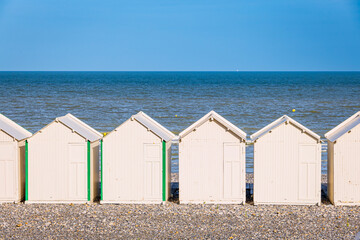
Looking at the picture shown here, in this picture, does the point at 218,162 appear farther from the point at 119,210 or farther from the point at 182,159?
the point at 119,210

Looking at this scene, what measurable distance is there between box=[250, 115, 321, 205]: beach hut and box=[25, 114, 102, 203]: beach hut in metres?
3.59

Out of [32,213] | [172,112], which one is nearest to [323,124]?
[172,112]

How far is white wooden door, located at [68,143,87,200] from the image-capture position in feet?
37.8

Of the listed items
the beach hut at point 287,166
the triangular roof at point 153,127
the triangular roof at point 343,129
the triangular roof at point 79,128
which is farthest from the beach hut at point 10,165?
the triangular roof at point 343,129

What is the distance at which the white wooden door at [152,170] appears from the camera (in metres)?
11.5

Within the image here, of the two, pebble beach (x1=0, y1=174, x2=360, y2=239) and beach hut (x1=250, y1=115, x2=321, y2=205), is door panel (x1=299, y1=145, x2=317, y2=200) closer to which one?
beach hut (x1=250, y1=115, x2=321, y2=205)

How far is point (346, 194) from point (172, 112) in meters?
30.7

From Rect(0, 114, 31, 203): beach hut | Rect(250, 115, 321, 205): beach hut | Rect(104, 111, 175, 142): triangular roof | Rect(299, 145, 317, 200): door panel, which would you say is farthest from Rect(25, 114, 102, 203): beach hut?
Rect(299, 145, 317, 200): door panel

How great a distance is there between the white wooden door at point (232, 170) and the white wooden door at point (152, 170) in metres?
1.40

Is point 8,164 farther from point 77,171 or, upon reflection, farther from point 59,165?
Result: point 77,171

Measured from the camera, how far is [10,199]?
1166 centimetres

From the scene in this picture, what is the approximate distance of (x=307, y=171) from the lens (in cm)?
1144

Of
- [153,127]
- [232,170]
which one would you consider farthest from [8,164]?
[232,170]

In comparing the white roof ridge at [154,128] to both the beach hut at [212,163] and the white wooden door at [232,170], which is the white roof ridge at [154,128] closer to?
the beach hut at [212,163]
